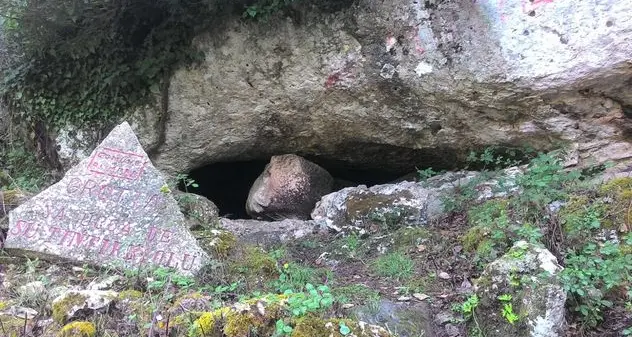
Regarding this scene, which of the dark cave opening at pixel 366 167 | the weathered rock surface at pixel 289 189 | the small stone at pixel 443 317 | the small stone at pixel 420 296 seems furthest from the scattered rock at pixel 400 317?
the weathered rock surface at pixel 289 189

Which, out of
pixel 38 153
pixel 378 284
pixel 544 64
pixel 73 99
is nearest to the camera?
pixel 378 284

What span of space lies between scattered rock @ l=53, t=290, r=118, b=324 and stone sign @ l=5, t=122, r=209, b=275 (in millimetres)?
830

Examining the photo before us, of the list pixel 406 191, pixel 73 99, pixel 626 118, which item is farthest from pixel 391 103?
pixel 73 99

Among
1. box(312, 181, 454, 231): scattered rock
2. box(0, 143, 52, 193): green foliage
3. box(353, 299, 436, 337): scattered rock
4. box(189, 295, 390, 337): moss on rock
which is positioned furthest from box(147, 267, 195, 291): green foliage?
box(0, 143, 52, 193): green foliage

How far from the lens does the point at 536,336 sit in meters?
3.12

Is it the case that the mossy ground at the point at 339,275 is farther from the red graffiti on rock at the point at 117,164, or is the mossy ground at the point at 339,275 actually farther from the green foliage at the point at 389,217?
the red graffiti on rock at the point at 117,164

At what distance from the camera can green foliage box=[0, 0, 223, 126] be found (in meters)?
5.93

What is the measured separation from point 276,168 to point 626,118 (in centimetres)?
395

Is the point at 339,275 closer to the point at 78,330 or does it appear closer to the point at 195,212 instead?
the point at 195,212

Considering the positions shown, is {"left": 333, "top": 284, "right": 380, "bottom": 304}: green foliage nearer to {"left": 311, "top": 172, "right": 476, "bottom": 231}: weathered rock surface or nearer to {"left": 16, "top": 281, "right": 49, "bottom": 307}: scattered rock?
{"left": 311, "top": 172, "right": 476, "bottom": 231}: weathered rock surface

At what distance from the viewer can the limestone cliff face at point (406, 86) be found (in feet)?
16.8

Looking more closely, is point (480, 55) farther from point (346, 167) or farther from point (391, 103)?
point (346, 167)

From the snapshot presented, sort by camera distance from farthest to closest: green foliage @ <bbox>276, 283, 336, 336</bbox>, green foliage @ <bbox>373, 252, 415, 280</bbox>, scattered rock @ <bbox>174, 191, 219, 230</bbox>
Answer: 1. scattered rock @ <bbox>174, 191, 219, 230</bbox>
2. green foliage @ <bbox>373, 252, 415, 280</bbox>
3. green foliage @ <bbox>276, 283, 336, 336</bbox>

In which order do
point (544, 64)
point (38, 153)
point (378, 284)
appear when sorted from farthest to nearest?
point (38, 153) → point (544, 64) → point (378, 284)
